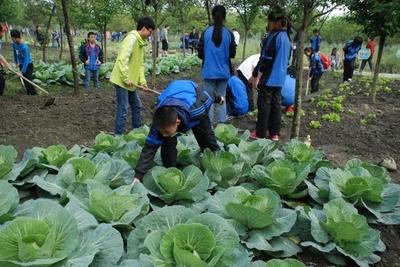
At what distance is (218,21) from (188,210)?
128 inches

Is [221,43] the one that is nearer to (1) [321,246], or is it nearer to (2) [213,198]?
(2) [213,198]

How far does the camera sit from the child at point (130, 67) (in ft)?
16.6

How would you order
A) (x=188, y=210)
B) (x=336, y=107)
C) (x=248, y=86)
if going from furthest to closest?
(x=336, y=107), (x=248, y=86), (x=188, y=210)

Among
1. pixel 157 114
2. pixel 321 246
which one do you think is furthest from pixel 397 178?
pixel 157 114

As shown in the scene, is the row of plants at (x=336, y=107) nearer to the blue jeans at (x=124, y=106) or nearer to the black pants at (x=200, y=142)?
the blue jeans at (x=124, y=106)

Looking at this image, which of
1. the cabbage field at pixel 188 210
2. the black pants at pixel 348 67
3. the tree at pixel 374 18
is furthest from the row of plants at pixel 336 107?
the cabbage field at pixel 188 210

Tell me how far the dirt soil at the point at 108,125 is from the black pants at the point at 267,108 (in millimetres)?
459

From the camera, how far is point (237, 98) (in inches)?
254

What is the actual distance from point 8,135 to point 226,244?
4546 mm

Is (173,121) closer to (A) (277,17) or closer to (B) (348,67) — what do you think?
(A) (277,17)

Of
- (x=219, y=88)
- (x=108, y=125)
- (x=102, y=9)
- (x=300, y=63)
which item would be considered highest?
(x=102, y=9)

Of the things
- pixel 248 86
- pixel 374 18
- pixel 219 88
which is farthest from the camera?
pixel 374 18

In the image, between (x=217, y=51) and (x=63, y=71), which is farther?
(x=63, y=71)

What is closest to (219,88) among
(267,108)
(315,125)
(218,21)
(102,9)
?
(267,108)
